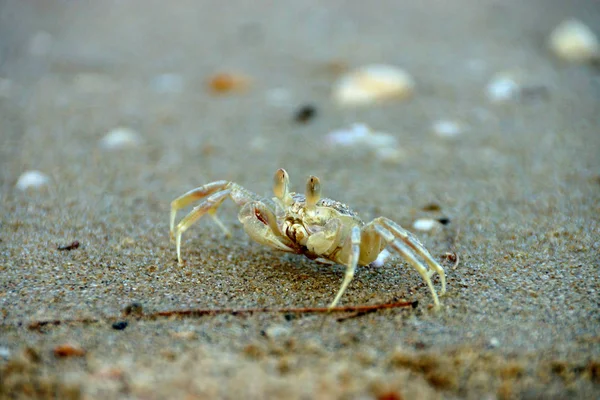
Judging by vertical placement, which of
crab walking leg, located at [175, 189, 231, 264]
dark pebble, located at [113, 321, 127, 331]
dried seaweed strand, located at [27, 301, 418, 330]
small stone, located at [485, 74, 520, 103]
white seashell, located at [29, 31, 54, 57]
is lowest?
dried seaweed strand, located at [27, 301, 418, 330]

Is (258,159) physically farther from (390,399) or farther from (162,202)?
(390,399)

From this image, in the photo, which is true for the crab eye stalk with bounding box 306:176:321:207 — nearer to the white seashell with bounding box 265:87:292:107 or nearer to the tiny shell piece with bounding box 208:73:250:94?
the white seashell with bounding box 265:87:292:107

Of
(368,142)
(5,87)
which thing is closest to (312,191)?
(368,142)

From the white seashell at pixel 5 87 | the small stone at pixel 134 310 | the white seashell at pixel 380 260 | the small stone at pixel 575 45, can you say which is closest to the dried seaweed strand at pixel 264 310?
the small stone at pixel 134 310

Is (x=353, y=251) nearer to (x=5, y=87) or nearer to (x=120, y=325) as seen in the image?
(x=120, y=325)

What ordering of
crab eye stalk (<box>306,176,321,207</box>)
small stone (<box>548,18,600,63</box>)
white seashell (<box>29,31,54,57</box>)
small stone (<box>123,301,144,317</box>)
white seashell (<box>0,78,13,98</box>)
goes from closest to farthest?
1. small stone (<box>123,301,144,317</box>)
2. crab eye stalk (<box>306,176,321,207</box>)
3. white seashell (<box>0,78,13,98</box>)
4. small stone (<box>548,18,600,63</box>)
5. white seashell (<box>29,31,54,57</box>)

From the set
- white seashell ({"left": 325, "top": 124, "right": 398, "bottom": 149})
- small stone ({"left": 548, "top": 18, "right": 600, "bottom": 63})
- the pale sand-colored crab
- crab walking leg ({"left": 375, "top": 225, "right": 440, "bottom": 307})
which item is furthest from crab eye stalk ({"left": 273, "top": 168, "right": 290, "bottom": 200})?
small stone ({"left": 548, "top": 18, "right": 600, "bottom": 63})

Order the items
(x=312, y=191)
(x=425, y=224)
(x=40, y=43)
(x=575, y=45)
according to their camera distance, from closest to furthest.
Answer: (x=312, y=191) → (x=425, y=224) → (x=575, y=45) → (x=40, y=43)

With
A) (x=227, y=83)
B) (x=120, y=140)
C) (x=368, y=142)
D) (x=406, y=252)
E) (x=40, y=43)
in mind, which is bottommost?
(x=406, y=252)
